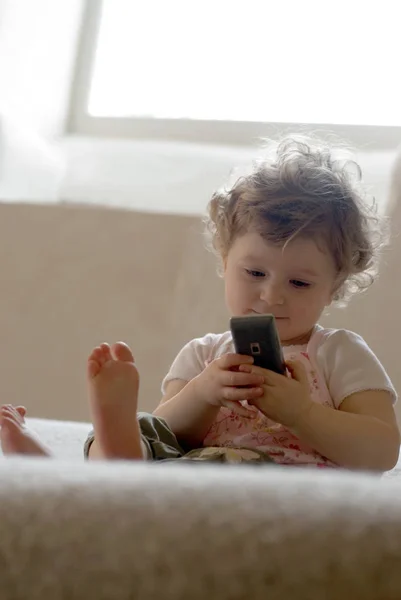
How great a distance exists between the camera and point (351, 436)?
2.66ft

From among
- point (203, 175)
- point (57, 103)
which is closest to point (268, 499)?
point (203, 175)

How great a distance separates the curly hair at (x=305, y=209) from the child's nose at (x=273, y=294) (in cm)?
5

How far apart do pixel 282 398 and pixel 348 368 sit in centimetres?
15

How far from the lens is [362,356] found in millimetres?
911

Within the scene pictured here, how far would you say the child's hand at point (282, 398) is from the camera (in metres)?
0.79

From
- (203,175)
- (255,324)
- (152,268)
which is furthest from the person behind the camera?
(203,175)

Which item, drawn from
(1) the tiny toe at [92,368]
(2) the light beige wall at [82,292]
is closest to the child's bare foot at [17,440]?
(1) the tiny toe at [92,368]

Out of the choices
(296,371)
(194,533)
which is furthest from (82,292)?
(194,533)

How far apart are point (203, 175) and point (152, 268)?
27cm

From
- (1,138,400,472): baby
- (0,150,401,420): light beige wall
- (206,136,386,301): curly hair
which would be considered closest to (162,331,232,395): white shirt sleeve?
(1,138,400,472): baby

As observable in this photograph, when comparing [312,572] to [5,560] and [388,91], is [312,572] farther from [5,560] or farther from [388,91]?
[388,91]

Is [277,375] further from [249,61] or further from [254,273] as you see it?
[249,61]

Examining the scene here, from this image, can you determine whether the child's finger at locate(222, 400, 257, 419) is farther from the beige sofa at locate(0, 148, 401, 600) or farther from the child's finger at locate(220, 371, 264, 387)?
the beige sofa at locate(0, 148, 401, 600)

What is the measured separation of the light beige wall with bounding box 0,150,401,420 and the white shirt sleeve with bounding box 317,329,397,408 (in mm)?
655
